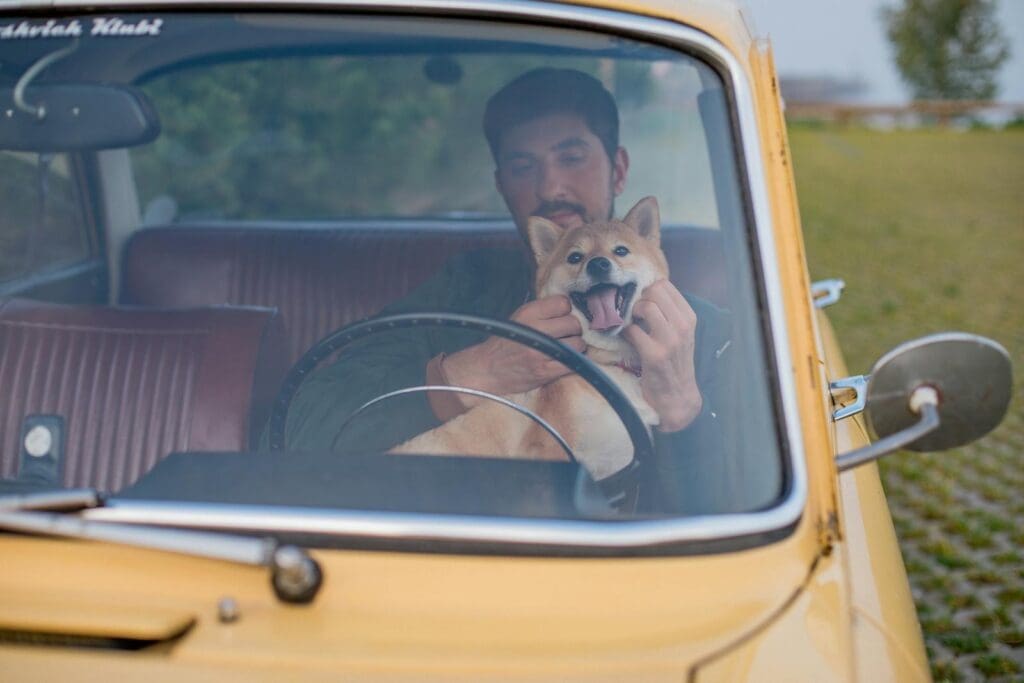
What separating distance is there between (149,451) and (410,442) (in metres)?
0.56

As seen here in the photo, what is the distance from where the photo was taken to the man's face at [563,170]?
6.96 feet

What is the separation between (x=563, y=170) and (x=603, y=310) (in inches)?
15.0

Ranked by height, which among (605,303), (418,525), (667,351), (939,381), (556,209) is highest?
(556,209)

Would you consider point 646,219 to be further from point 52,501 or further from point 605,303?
point 52,501

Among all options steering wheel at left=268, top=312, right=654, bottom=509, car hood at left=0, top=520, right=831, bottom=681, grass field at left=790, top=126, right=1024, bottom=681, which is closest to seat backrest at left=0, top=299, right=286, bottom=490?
steering wheel at left=268, top=312, right=654, bottom=509

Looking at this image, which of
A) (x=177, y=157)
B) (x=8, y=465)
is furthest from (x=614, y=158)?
(x=177, y=157)

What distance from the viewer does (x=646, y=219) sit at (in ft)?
6.48

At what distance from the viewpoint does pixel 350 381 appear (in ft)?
6.23

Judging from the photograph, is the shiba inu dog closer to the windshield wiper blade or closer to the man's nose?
the man's nose

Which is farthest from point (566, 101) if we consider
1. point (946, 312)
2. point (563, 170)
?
point (946, 312)

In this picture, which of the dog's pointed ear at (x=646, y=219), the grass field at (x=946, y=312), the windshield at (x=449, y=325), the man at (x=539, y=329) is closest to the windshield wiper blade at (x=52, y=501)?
the windshield at (x=449, y=325)

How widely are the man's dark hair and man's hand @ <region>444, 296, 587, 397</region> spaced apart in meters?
0.42

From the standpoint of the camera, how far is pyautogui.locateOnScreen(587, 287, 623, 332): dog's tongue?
187 centimetres

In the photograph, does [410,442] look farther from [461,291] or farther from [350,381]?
[461,291]
